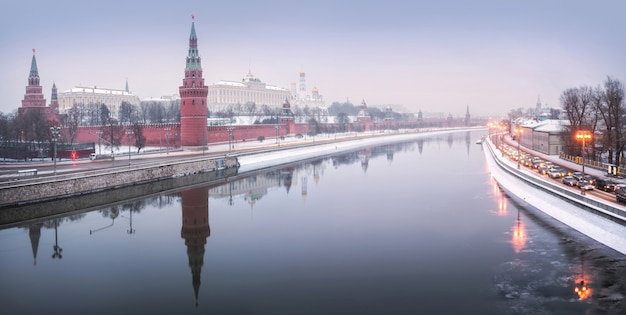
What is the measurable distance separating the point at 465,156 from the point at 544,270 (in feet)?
154

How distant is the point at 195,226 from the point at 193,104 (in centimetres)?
3553

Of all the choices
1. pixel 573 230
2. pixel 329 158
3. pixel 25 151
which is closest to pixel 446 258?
Result: pixel 573 230

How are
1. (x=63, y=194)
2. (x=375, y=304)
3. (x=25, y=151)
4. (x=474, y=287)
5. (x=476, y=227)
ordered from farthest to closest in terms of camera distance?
1. (x=25, y=151)
2. (x=63, y=194)
3. (x=476, y=227)
4. (x=474, y=287)
5. (x=375, y=304)

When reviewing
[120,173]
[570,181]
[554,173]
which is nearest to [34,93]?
[120,173]

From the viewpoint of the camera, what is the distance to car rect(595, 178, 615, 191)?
2467 cm

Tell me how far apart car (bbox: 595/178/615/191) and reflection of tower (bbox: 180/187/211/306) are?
18086mm

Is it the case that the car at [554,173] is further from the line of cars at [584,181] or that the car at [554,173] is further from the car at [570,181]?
the car at [570,181]

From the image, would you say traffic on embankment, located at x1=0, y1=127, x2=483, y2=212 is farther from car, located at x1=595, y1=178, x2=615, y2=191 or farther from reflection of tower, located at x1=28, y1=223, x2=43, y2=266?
car, located at x1=595, y1=178, x2=615, y2=191

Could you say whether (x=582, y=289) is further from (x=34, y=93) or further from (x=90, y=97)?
(x=90, y=97)

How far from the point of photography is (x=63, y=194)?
96.1 feet

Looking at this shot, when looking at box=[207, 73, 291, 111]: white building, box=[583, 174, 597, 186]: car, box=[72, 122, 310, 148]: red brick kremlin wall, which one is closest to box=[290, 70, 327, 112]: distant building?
box=[207, 73, 291, 111]: white building

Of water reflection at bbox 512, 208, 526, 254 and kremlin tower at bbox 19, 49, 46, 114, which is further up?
kremlin tower at bbox 19, 49, 46, 114

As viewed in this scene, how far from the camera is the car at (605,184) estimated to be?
24.7 metres

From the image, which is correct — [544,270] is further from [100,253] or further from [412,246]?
[100,253]
